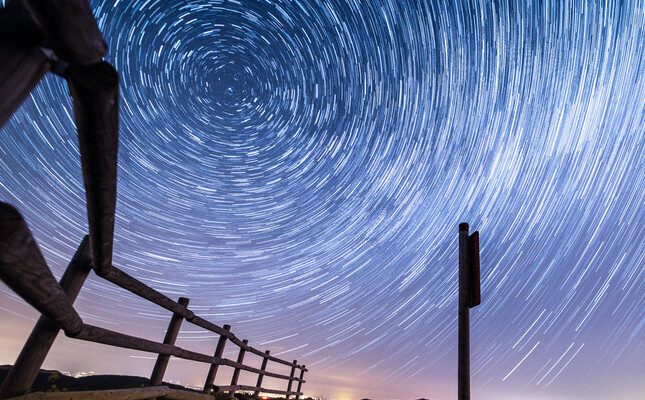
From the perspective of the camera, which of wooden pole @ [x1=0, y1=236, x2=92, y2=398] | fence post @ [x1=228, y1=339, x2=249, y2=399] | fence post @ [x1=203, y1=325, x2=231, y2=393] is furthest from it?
fence post @ [x1=228, y1=339, x2=249, y2=399]

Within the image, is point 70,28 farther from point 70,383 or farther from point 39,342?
point 70,383

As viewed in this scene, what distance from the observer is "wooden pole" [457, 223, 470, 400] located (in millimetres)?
3184

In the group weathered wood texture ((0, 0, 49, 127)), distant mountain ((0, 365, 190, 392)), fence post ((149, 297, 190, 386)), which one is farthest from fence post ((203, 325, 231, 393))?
weathered wood texture ((0, 0, 49, 127))

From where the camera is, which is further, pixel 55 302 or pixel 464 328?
pixel 464 328

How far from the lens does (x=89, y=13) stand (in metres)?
0.77

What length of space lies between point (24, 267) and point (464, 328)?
345cm

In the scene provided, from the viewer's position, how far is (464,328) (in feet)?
10.9

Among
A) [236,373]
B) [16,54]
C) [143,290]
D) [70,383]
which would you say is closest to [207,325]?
[143,290]

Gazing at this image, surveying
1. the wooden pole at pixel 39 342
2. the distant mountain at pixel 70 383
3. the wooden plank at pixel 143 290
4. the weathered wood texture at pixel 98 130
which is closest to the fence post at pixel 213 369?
the distant mountain at pixel 70 383

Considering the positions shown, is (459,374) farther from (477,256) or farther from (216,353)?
(216,353)

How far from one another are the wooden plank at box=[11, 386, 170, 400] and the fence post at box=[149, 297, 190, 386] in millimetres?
148

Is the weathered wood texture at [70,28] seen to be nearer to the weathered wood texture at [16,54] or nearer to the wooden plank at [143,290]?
the weathered wood texture at [16,54]

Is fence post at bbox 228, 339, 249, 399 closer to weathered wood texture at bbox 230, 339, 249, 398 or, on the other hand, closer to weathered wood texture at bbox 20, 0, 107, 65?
weathered wood texture at bbox 230, 339, 249, 398

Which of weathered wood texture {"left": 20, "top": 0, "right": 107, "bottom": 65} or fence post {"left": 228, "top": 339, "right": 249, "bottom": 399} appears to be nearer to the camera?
weathered wood texture {"left": 20, "top": 0, "right": 107, "bottom": 65}
